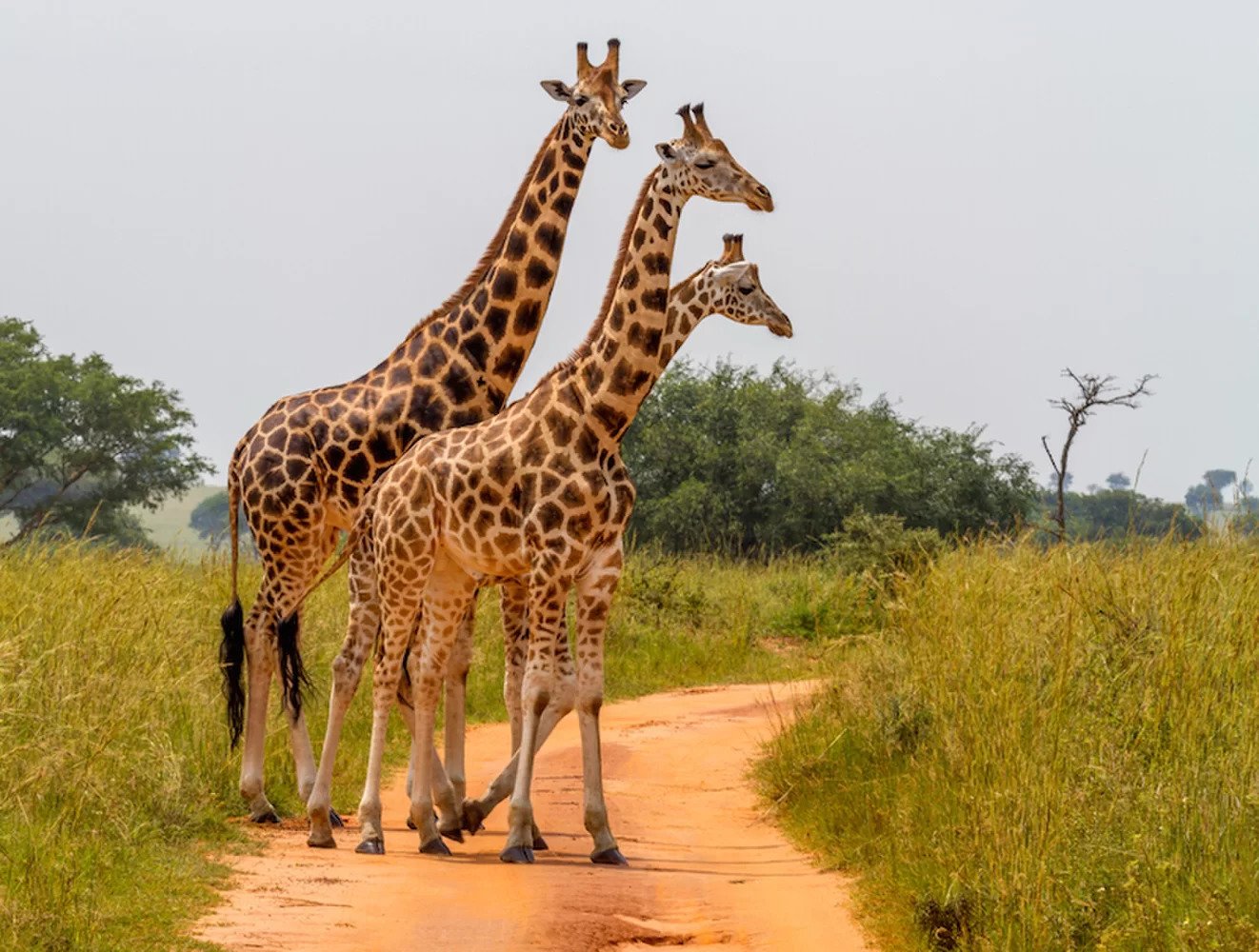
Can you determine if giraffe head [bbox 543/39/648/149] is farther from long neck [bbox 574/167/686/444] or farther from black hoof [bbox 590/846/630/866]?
black hoof [bbox 590/846/630/866]

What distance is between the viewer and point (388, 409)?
34.1 ft

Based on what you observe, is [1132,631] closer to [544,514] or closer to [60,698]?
[544,514]

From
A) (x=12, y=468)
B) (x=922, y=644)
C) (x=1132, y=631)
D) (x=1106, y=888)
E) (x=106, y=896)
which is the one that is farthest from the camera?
(x=12, y=468)

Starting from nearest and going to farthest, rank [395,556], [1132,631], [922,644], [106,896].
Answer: [106,896] < [1132,631] < [395,556] < [922,644]

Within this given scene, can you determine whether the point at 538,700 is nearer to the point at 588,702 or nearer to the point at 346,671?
the point at 588,702

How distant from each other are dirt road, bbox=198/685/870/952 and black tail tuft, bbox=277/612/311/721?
2.37 feet

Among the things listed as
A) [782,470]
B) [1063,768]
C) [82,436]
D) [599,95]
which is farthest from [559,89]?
[82,436]

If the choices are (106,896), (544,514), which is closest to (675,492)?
(544,514)

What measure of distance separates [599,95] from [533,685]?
3.61m

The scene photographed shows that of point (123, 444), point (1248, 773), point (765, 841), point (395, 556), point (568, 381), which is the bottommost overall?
point (765, 841)

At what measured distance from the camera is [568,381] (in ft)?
30.9

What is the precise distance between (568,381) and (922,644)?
288 centimetres

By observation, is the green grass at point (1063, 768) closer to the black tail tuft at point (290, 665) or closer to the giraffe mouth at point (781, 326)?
the giraffe mouth at point (781, 326)

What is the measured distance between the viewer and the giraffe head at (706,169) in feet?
30.7
